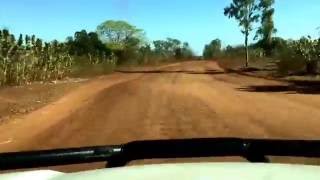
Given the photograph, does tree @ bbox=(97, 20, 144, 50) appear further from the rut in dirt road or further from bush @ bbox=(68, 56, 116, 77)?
the rut in dirt road

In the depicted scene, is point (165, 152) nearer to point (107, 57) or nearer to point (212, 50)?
point (107, 57)

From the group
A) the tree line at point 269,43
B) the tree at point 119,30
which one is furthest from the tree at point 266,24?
the tree at point 119,30

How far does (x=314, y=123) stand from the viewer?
1277 centimetres

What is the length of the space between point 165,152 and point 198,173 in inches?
16.3

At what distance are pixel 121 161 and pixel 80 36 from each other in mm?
75094

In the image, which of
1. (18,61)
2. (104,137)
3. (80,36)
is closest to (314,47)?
(18,61)

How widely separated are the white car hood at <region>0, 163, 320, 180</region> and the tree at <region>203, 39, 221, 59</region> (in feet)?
336

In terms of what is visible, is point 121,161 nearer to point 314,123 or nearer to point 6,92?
point 314,123

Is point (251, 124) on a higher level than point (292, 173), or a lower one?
lower

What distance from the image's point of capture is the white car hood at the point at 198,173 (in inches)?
96.3

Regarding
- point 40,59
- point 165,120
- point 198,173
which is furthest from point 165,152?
point 40,59

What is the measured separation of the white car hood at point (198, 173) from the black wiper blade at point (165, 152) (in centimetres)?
10

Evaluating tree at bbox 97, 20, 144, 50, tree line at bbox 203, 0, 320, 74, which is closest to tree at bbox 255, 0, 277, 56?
tree line at bbox 203, 0, 320, 74

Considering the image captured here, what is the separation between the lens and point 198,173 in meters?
2.54
